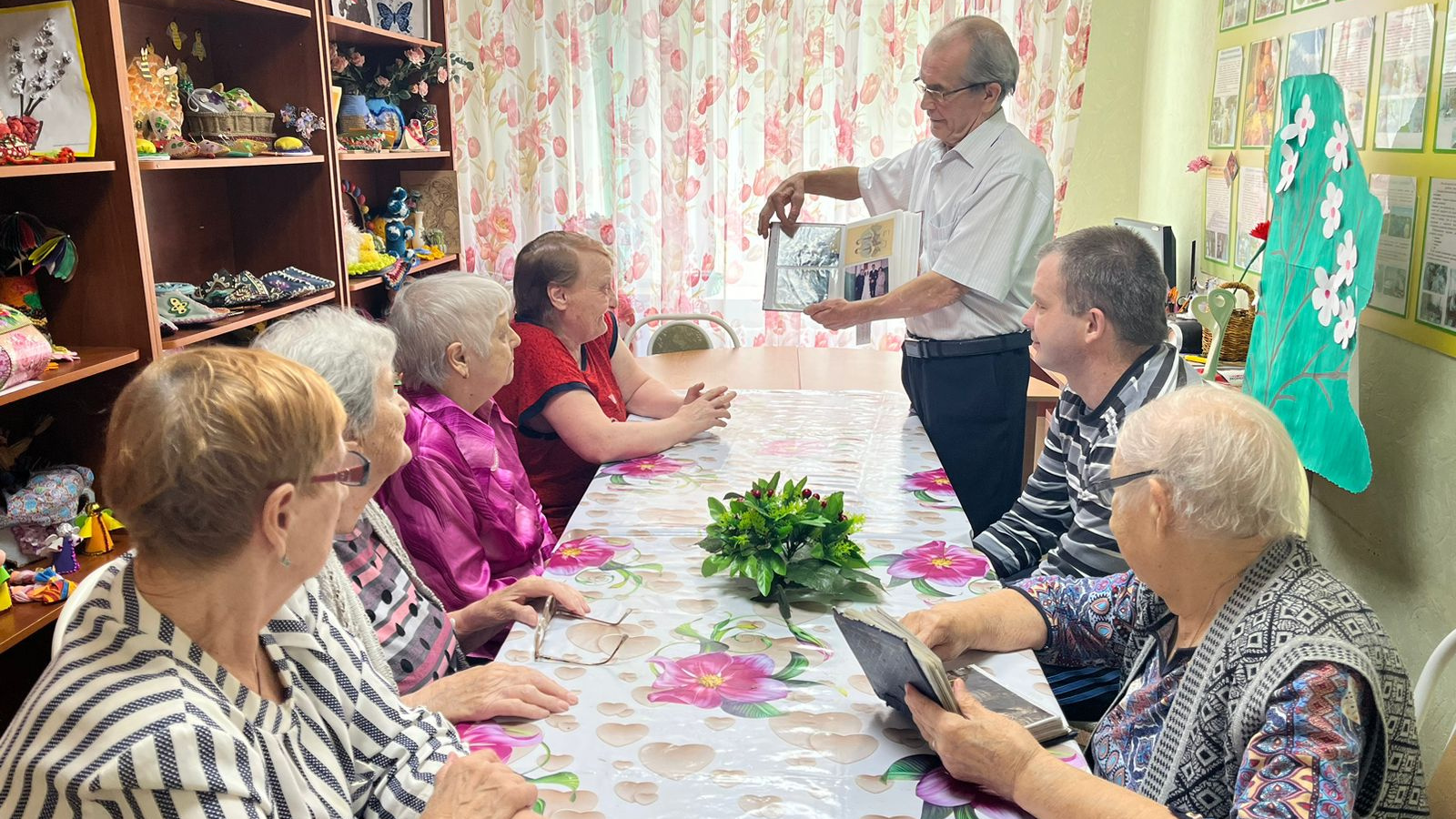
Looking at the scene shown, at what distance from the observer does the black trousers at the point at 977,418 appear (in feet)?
8.91

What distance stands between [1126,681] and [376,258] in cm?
263

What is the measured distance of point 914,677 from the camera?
3.80ft

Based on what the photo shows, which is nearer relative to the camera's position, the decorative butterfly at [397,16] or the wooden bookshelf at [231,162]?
the wooden bookshelf at [231,162]

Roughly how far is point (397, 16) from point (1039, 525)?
2.68 metres

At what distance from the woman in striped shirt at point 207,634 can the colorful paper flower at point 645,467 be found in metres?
1.15

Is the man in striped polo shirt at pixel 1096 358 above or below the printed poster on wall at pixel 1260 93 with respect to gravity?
below

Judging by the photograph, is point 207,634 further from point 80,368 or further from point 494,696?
point 80,368

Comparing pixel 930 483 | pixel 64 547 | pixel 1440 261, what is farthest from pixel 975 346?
pixel 64 547

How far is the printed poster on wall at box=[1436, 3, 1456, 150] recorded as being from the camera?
1922 millimetres

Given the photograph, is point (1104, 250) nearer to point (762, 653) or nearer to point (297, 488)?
point (762, 653)

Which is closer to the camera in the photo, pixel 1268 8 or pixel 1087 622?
pixel 1087 622

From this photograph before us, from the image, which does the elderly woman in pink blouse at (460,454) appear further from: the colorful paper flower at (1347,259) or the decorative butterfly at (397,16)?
the decorative butterfly at (397,16)

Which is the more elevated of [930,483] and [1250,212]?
[1250,212]

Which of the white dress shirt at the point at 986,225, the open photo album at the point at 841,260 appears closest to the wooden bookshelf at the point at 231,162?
the open photo album at the point at 841,260
